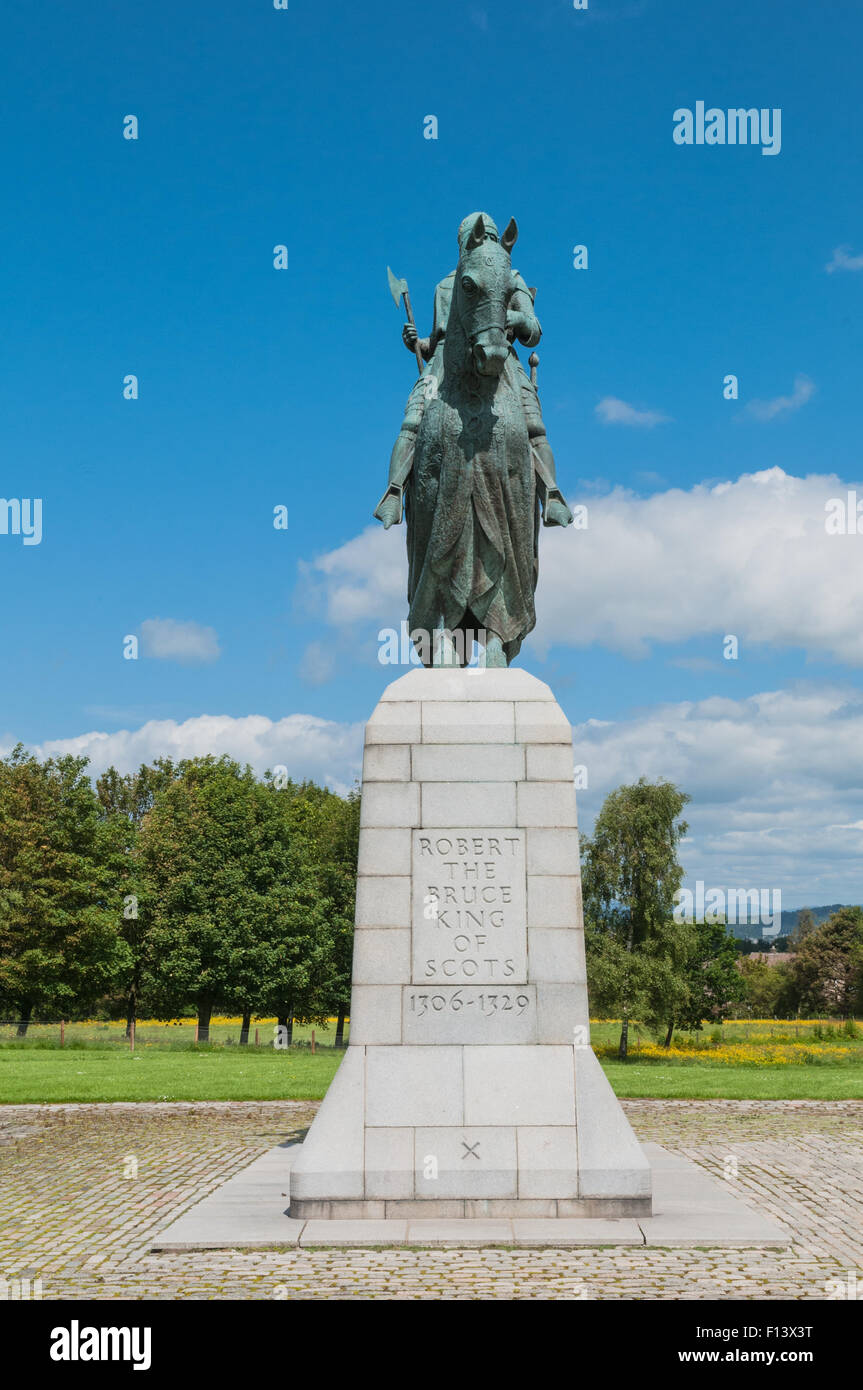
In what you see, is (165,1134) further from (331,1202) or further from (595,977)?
(595,977)

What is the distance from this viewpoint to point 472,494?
36.9 ft

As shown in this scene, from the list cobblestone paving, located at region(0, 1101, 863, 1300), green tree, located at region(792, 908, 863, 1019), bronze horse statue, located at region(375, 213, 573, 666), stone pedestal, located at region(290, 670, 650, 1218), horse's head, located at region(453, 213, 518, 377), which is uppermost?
horse's head, located at region(453, 213, 518, 377)

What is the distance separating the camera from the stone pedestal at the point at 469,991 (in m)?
9.31

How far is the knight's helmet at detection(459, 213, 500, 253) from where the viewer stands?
404 inches

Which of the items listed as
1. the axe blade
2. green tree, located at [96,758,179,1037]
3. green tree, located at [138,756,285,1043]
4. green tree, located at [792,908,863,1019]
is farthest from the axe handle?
green tree, located at [792,908,863,1019]

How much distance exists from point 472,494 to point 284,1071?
18.8 metres

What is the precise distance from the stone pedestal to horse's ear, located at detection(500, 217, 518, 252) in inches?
154

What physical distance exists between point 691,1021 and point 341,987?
1318 cm

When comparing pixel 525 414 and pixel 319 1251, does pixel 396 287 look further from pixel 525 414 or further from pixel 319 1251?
pixel 319 1251

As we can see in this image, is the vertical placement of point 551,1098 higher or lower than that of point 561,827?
lower

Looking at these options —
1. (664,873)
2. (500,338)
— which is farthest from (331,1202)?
(664,873)

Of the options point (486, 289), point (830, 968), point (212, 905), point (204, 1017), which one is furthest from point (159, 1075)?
point (830, 968)

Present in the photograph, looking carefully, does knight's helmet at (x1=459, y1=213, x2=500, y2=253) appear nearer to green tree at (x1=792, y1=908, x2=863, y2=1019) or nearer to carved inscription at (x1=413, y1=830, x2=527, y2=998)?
carved inscription at (x1=413, y1=830, x2=527, y2=998)

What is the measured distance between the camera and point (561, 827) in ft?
33.6
